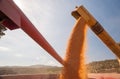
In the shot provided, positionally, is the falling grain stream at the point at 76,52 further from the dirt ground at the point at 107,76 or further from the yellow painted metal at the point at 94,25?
the dirt ground at the point at 107,76

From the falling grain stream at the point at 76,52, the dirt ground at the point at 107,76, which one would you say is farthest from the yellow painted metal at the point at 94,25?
the dirt ground at the point at 107,76

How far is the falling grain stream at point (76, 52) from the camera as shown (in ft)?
12.2

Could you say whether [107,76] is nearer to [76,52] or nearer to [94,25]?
[76,52]

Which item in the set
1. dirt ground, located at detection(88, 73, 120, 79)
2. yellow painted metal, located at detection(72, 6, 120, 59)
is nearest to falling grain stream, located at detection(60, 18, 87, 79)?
yellow painted metal, located at detection(72, 6, 120, 59)

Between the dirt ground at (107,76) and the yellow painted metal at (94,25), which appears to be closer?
the yellow painted metal at (94,25)

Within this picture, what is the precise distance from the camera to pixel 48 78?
5.57 metres

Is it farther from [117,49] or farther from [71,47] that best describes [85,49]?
A: [117,49]

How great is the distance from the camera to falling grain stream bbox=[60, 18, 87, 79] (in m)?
3.72

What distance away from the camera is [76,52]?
3875mm

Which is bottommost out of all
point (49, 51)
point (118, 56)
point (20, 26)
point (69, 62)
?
point (118, 56)

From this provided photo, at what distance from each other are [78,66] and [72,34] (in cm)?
62

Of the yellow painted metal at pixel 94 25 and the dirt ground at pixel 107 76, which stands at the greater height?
the yellow painted metal at pixel 94 25

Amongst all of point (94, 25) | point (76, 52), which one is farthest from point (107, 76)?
point (94, 25)

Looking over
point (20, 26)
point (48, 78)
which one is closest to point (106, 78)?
point (48, 78)
